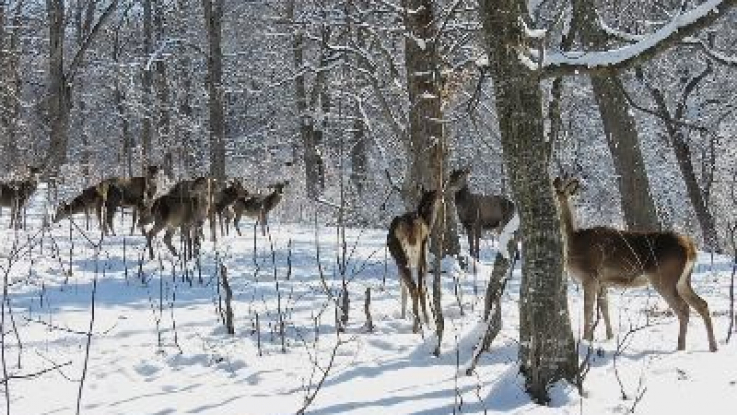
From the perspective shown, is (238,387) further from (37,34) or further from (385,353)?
(37,34)

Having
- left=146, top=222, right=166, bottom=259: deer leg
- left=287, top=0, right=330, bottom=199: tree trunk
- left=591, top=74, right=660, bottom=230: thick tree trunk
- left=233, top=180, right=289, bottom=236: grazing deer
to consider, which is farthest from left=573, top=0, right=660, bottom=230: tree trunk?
left=287, top=0, right=330, bottom=199: tree trunk

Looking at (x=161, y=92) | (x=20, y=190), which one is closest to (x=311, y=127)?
(x=161, y=92)

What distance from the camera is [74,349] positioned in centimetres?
786

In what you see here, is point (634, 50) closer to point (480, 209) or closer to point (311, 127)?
point (480, 209)

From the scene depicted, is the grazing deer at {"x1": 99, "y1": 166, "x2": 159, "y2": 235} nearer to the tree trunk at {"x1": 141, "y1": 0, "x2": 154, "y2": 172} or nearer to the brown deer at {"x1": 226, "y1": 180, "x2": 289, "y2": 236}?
the brown deer at {"x1": 226, "y1": 180, "x2": 289, "y2": 236}

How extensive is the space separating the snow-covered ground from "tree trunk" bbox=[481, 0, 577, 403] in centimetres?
33

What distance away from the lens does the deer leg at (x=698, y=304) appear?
8.24m

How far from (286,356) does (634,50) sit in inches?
147

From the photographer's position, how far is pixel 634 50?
6.33m

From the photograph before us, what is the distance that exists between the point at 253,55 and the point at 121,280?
26.3m

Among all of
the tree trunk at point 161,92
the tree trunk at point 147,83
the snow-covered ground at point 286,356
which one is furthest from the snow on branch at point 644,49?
the tree trunk at point 161,92

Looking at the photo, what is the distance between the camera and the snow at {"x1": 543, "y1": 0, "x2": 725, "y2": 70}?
6164 mm

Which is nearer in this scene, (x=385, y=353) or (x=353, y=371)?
(x=353, y=371)

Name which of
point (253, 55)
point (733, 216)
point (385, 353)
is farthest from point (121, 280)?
point (253, 55)
